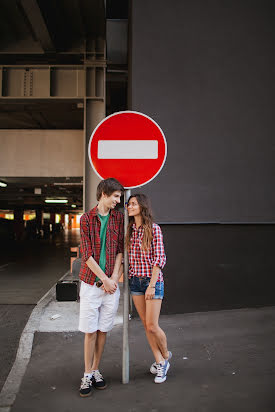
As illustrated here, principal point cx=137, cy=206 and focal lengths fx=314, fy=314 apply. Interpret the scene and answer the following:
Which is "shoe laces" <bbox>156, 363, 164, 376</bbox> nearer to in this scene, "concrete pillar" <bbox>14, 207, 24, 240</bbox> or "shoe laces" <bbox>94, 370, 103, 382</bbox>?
"shoe laces" <bbox>94, 370, 103, 382</bbox>

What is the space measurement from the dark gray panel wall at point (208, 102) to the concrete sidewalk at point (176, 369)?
72.0 inches

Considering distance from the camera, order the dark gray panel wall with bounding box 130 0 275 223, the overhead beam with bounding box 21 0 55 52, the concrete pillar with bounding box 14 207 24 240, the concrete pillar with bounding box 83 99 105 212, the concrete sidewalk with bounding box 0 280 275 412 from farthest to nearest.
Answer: the concrete pillar with bounding box 14 207 24 240 → the concrete pillar with bounding box 83 99 105 212 → the overhead beam with bounding box 21 0 55 52 → the dark gray panel wall with bounding box 130 0 275 223 → the concrete sidewalk with bounding box 0 280 275 412

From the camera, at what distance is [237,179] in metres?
5.54

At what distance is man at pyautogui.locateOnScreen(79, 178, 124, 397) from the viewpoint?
2.86 m

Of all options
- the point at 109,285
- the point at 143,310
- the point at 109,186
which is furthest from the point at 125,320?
the point at 109,186

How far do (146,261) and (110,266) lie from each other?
0.34m

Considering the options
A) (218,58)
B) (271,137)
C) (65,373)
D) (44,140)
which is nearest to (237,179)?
(271,137)

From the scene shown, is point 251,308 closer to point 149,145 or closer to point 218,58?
point 149,145

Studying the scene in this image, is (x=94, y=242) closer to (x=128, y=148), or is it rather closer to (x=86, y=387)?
(x=128, y=148)

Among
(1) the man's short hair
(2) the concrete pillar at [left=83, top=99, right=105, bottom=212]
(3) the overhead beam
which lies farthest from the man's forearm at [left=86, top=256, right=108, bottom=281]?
(3) the overhead beam

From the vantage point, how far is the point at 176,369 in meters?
3.38

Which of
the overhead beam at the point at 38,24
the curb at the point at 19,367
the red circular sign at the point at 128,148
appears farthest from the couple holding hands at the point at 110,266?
the overhead beam at the point at 38,24

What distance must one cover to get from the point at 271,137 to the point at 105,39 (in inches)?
230

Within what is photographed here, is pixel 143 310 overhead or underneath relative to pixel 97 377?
overhead
